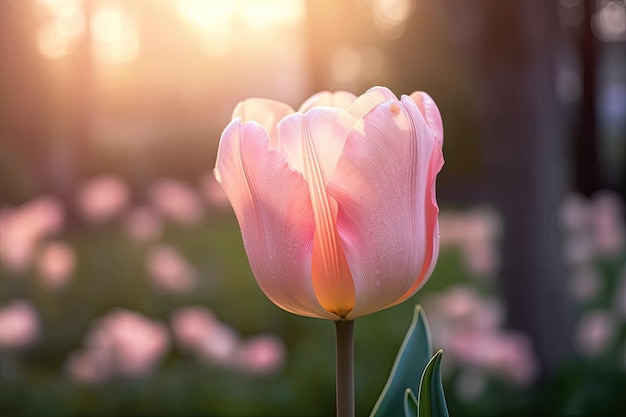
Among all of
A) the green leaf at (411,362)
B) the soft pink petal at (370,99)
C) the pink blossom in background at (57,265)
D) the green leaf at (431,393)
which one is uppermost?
the soft pink petal at (370,99)

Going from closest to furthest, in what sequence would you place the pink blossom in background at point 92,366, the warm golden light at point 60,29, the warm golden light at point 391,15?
the pink blossom in background at point 92,366 → the warm golden light at point 60,29 → the warm golden light at point 391,15

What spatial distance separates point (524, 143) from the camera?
6.10ft

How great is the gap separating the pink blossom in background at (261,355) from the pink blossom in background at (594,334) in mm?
805

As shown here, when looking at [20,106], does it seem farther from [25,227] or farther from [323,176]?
[323,176]

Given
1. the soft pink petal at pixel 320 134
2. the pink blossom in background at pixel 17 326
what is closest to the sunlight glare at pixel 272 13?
the pink blossom in background at pixel 17 326

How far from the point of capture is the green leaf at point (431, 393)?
18.2 inches

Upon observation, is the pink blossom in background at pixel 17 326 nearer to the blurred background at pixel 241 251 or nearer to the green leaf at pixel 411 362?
the blurred background at pixel 241 251

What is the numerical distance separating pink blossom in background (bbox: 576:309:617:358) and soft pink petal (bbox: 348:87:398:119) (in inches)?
64.5

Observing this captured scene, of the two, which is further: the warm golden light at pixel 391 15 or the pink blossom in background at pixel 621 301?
the warm golden light at pixel 391 15

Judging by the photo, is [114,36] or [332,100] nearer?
[332,100]

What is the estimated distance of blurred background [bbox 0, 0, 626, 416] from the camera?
181 cm

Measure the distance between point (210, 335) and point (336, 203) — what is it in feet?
4.41

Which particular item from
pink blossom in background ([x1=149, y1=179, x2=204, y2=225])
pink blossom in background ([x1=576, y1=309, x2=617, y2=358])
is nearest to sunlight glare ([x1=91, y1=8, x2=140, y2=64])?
pink blossom in background ([x1=149, y1=179, x2=204, y2=225])

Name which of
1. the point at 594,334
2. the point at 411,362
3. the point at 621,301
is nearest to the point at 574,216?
the point at 621,301
